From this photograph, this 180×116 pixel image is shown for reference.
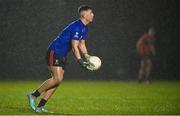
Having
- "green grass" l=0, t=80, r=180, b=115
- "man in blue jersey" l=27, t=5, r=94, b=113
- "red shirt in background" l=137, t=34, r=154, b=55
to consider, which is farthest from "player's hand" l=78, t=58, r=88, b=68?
"red shirt in background" l=137, t=34, r=154, b=55

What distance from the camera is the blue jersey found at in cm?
1197

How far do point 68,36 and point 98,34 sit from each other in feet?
37.3

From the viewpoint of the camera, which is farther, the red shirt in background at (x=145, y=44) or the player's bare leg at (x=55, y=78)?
the red shirt in background at (x=145, y=44)

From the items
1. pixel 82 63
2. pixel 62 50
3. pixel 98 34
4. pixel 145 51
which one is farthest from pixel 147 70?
pixel 82 63

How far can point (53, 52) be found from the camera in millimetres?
12164

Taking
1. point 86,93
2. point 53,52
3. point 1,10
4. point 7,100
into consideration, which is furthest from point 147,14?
point 53,52

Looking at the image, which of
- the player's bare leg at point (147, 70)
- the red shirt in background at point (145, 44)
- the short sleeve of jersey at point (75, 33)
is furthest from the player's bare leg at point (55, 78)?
the red shirt in background at point (145, 44)

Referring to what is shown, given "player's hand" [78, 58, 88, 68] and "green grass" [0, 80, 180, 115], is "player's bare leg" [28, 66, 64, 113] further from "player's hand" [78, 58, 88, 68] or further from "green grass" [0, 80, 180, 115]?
"player's hand" [78, 58, 88, 68]

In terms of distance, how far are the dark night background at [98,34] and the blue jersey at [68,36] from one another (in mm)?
10488

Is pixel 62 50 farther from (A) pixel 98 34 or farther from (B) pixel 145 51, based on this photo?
(A) pixel 98 34

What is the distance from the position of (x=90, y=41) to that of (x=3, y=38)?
284 centimetres

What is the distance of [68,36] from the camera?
476 inches

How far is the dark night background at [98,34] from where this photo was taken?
23.2 meters

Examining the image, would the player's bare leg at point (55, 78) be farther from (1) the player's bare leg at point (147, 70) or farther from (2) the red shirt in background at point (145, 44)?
(2) the red shirt in background at point (145, 44)
